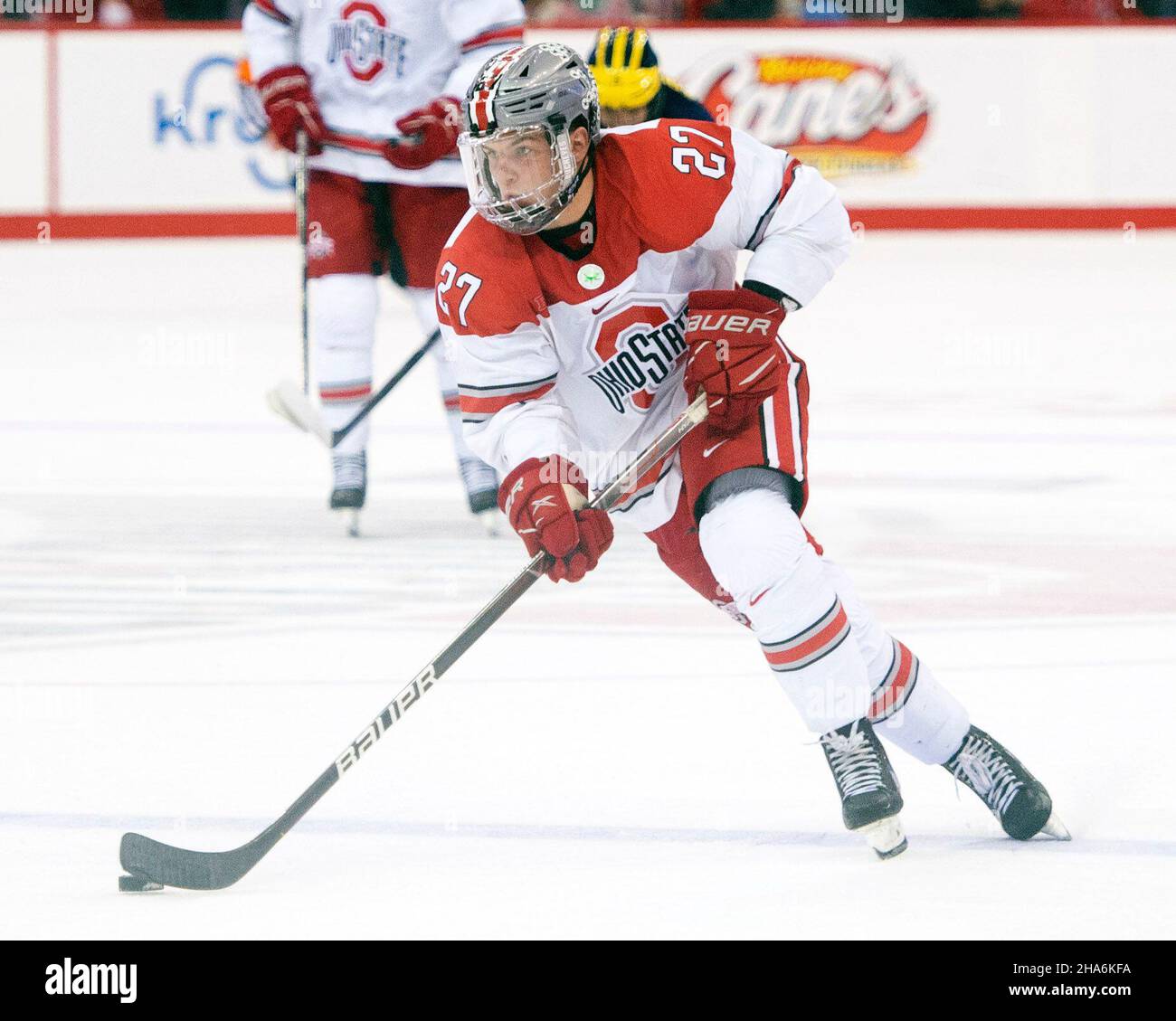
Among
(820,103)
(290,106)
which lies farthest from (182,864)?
(820,103)

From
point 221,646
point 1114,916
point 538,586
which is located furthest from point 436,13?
point 1114,916

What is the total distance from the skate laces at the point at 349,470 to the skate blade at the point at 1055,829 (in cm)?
272

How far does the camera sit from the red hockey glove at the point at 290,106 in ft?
18.0

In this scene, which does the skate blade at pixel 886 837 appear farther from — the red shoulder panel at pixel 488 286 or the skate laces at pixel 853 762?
the red shoulder panel at pixel 488 286

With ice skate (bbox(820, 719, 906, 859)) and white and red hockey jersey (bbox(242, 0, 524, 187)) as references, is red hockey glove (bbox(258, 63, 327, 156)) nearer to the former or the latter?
white and red hockey jersey (bbox(242, 0, 524, 187))

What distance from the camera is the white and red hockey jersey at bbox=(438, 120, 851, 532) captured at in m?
3.01

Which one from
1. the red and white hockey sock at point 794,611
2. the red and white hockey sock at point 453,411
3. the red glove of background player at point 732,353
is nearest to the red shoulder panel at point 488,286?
the red glove of background player at point 732,353

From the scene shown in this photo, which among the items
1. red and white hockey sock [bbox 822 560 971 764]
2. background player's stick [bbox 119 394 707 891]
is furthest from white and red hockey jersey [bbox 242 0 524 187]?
red and white hockey sock [bbox 822 560 971 764]

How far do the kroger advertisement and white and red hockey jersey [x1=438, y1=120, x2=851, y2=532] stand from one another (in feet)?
28.9

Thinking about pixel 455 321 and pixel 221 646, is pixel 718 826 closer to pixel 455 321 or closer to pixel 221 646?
pixel 455 321

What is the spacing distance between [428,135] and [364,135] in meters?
0.23

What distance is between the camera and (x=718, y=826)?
3137 mm
